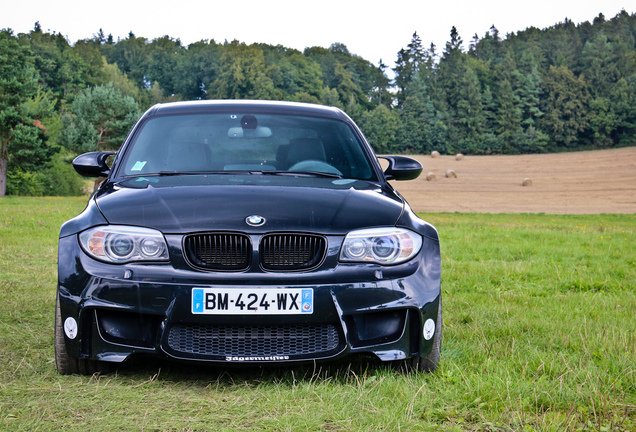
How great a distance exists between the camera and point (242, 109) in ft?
15.7

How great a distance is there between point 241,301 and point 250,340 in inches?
8.3

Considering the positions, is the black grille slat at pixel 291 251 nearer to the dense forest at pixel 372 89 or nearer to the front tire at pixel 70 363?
the front tire at pixel 70 363

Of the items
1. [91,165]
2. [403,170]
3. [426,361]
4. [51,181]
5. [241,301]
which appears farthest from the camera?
[51,181]

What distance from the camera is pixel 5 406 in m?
2.90

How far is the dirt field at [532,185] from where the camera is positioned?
40.6 metres

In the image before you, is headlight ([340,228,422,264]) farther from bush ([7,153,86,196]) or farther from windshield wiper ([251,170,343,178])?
bush ([7,153,86,196])

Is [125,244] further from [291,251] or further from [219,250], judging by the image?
[291,251]

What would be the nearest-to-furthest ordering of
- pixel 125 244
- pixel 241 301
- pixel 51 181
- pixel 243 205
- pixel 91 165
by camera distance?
pixel 241 301
pixel 125 244
pixel 243 205
pixel 91 165
pixel 51 181

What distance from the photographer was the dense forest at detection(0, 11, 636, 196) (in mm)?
58781

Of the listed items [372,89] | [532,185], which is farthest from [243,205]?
[372,89]

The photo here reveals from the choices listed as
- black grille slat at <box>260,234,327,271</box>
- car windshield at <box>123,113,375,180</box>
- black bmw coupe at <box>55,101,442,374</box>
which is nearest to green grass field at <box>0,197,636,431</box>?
black bmw coupe at <box>55,101,442,374</box>

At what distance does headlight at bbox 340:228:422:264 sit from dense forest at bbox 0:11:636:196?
52.8m

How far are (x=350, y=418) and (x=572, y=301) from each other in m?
3.90

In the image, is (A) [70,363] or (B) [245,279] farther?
(A) [70,363]
